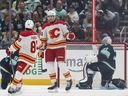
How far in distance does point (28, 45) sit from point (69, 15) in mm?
3562

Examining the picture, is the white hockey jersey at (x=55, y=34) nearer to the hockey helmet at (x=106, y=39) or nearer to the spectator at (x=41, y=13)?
the hockey helmet at (x=106, y=39)

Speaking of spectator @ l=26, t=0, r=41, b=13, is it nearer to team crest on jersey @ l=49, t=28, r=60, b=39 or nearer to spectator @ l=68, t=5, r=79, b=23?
spectator @ l=68, t=5, r=79, b=23

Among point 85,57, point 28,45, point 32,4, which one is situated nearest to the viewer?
point 28,45

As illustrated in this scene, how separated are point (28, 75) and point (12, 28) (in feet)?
3.73

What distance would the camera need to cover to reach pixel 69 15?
15.4m

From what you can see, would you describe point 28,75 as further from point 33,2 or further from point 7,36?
point 33,2

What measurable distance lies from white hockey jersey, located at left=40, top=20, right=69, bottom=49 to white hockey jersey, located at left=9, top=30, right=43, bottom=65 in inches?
9.5

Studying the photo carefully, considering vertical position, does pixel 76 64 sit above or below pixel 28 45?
below

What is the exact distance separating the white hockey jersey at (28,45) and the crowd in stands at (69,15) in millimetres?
2859

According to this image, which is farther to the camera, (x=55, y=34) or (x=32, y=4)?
(x=32, y=4)

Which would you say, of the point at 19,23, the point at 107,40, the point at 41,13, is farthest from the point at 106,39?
the point at 19,23

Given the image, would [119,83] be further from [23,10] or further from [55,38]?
[23,10]

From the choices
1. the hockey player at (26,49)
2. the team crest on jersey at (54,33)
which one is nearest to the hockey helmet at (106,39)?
the team crest on jersey at (54,33)

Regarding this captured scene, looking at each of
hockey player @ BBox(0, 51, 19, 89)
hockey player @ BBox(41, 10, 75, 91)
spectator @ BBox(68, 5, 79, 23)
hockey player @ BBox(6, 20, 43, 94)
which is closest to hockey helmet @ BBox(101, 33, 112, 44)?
spectator @ BBox(68, 5, 79, 23)
